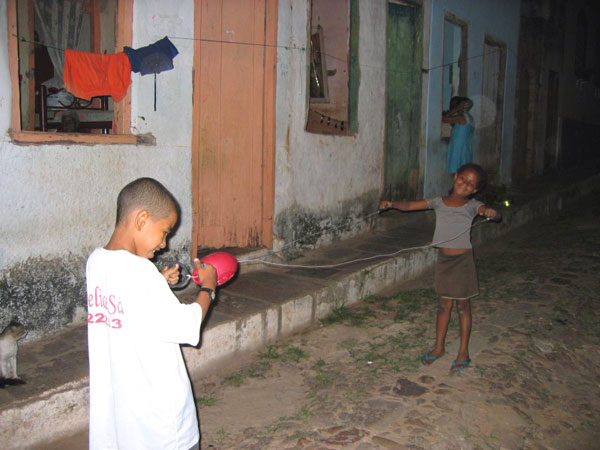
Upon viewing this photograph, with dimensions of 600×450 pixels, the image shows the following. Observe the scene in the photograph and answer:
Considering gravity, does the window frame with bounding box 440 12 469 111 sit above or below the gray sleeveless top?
above

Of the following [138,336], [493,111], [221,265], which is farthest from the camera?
[493,111]

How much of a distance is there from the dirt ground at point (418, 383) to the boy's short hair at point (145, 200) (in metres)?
1.85

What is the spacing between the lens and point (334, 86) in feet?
23.6

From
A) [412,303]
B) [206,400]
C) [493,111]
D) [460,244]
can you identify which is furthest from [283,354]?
[493,111]

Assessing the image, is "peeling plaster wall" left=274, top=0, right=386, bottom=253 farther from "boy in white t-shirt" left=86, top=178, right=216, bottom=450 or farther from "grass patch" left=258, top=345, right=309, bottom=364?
"boy in white t-shirt" left=86, top=178, right=216, bottom=450

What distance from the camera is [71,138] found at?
3979mm

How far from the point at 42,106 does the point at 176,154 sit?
1166 millimetres

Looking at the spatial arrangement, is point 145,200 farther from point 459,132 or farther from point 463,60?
point 463,60

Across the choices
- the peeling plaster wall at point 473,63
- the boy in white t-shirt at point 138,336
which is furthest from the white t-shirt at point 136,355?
the peeling plaster wall at point 473,63

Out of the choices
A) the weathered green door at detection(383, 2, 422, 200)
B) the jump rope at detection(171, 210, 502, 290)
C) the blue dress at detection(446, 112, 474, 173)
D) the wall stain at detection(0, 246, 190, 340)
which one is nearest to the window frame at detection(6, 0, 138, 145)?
the wall stain at detection(0, 246, 190, 340)

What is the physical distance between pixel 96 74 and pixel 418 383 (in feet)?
11.1

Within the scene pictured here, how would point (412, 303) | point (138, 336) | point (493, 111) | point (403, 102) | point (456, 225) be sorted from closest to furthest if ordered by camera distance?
point (138, 336) < point (456, 225) < point (412, 303) < point (403, 102) < point (493, 111)

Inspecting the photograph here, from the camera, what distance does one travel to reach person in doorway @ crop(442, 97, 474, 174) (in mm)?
8883

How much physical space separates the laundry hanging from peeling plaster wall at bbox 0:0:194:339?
0.06m
